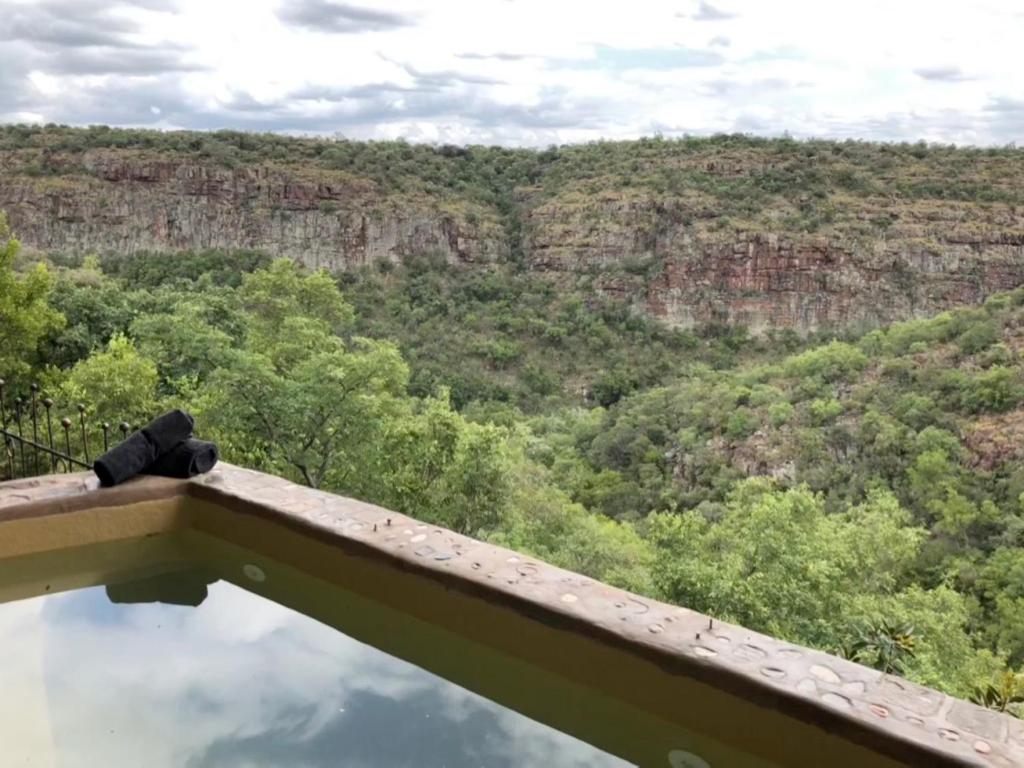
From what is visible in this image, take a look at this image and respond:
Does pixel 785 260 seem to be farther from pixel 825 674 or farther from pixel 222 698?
pixel 222 698

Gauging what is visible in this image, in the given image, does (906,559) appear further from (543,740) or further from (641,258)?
(641,258)

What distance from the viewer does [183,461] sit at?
3.63 m

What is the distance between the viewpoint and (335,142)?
3812cm

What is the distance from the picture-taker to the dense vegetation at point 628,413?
7379mm

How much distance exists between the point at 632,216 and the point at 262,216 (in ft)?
46.6

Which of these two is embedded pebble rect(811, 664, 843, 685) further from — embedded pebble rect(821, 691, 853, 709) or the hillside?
the hillside

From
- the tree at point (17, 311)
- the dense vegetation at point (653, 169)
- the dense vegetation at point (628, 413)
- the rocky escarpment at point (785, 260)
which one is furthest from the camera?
the dense vegetation at point (653, 169)

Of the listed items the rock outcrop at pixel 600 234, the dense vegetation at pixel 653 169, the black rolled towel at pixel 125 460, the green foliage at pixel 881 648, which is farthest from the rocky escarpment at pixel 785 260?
the black rolled towel at pixel 125 460

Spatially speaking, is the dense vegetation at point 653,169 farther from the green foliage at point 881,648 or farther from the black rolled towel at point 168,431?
the black rolled towel at point 168,431

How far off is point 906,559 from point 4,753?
Answer: 10.5 meters

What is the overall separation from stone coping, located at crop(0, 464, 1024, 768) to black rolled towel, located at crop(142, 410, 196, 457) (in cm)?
15

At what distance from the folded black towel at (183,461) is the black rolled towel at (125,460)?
0.04m

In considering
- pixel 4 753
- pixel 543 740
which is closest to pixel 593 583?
pixel 543 740

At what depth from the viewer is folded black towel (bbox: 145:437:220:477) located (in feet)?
11.9
